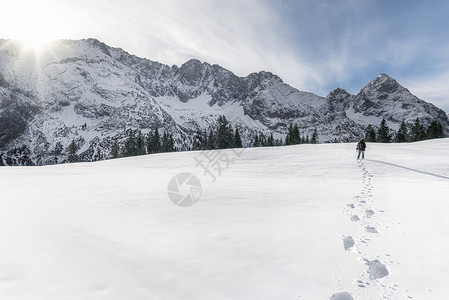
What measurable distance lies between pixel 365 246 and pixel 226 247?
8.50ft

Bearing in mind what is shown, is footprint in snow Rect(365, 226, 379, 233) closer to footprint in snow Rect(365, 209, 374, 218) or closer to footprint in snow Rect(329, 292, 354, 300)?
footprint in snow Rect(365, 209, 374, 218)

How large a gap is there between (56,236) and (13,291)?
188 cm

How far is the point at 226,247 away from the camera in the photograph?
4.28 m

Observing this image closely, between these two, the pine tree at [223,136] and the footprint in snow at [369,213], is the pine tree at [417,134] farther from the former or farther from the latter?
the footprint in snow at [369,213]

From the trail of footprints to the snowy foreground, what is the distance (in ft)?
0.06

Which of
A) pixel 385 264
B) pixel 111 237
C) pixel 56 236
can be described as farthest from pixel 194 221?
pixel 385 264

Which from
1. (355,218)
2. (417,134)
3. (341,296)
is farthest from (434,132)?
(341,296)

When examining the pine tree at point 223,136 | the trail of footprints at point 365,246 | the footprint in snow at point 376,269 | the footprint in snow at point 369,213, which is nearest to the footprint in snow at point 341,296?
the trail of footprints at point 365,246

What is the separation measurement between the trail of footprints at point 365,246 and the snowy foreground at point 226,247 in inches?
0.7

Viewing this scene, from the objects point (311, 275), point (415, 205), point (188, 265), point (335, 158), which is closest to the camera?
point (311, 275)

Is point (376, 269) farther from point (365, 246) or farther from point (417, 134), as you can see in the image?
point (417, 134)

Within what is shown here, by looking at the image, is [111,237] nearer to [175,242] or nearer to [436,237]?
[175,242]

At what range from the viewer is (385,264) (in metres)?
3.65

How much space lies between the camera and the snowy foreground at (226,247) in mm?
3064
